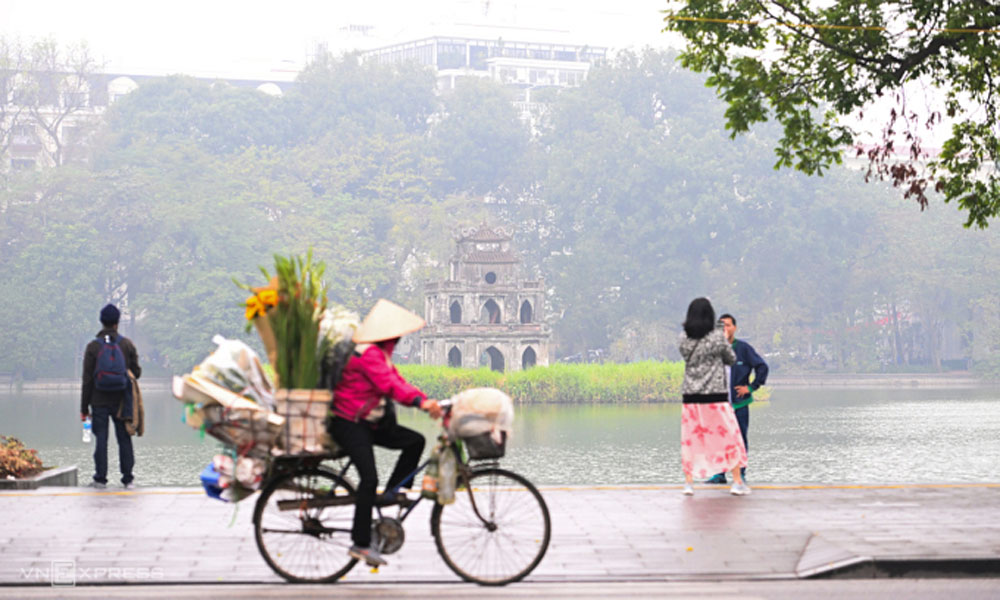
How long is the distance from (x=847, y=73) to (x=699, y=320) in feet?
13.7

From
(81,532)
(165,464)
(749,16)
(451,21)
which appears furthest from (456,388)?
(451,21)

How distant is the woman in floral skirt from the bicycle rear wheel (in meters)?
4.13

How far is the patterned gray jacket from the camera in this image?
1124cm

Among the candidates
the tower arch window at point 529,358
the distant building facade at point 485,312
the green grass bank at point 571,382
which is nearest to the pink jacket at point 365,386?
the green grass bank at point 571,382

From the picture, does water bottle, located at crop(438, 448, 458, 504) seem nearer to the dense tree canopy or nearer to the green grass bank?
the green grass bank

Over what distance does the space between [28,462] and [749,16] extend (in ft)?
26.8

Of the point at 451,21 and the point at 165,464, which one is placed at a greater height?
the point at 451,21

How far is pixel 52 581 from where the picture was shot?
7.65 m

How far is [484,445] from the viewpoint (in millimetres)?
7566

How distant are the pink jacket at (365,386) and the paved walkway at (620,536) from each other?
1.00m

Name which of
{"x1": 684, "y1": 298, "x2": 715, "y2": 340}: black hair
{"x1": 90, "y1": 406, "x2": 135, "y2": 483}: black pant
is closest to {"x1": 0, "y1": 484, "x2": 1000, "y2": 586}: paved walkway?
{"x1": 90, "y1": 406, "x2": 135, "y2": 483}: black pant

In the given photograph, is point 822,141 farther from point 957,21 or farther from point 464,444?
point 464,444

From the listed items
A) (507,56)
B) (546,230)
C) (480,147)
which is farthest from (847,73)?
(507,56)

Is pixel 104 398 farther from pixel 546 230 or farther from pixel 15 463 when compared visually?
pixel 546 230
